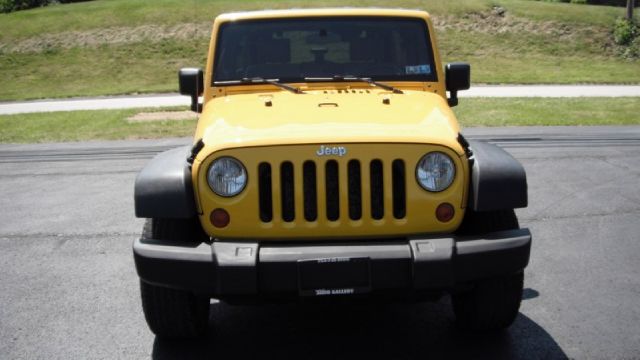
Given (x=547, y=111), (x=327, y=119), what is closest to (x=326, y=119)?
(x=327, y=119)

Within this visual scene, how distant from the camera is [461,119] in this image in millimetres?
14445

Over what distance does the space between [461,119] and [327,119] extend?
34.6 feet


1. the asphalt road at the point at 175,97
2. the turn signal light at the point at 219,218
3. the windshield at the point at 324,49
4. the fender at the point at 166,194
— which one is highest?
the windshield at the point at 324,49

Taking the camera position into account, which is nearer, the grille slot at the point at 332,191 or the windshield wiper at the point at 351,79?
the grille slot at the point at 332,191

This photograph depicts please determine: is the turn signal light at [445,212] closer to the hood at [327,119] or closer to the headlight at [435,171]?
the headlight at [435,171]

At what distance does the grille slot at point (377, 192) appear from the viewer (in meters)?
3.89

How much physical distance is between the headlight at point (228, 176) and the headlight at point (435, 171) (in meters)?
0.86

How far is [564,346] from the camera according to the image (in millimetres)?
4324

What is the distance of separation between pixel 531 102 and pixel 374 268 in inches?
542

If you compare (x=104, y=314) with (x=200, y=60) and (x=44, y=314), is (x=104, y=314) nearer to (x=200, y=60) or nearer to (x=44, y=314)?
(x=44, y=314)

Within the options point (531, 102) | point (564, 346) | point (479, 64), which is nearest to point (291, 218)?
point (564, 346)

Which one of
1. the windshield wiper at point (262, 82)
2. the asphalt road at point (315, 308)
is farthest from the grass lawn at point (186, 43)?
the windshield wiper at point (262, 82)

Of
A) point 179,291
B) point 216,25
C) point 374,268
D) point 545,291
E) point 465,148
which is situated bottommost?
point 545,291

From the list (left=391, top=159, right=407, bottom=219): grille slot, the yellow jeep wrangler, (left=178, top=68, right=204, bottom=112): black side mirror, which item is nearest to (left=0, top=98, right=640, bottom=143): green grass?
(left=178, top=68, right=204, bottom=112): black side mirror
